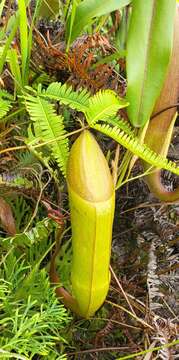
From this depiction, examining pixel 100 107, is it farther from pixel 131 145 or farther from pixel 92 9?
pixel 92 9

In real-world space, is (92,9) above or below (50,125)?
above

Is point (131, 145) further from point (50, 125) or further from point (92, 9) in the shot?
point (92, 9)

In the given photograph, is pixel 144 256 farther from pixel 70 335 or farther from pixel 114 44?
pixel 114 44

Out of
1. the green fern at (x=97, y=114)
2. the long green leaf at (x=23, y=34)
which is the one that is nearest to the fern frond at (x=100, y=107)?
the green fern at (x=97, y=114)

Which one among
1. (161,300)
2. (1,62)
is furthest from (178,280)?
(1,62)

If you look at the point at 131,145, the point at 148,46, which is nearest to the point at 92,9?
the point at 148,46

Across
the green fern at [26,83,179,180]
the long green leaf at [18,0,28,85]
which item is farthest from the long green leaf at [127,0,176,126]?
the long green leaf at [18,0,28,85]
